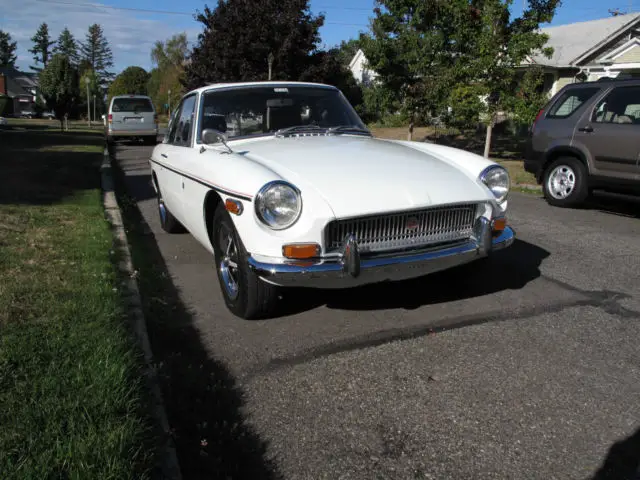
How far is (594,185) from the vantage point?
771cm

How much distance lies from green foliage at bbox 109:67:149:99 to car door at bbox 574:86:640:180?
66.3 meters

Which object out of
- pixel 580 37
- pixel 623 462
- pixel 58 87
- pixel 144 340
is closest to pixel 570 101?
pixel 623 462

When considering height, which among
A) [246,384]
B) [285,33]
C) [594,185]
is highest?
[285,33]

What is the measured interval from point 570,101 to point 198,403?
25.0 feet

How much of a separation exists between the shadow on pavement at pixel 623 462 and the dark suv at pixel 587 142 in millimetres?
5672

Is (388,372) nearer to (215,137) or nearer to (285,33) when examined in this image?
(215,137)

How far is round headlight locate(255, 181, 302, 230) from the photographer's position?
3.28 m

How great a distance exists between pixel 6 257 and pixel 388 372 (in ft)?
10.8

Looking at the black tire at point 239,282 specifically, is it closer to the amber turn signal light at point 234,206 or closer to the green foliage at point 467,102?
the amber turn signal light at point 234,206

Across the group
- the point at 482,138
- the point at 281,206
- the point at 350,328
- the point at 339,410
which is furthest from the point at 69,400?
the point at 482,138

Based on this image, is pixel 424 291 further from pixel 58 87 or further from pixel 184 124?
pixel 58 87

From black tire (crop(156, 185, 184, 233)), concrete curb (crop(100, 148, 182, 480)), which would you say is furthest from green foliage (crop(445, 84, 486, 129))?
concrete curb (crop(100, 148, 182, 480))

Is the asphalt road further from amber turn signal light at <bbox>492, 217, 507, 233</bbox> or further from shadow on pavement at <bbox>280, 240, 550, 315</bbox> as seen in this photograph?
amber turn signal light at <bbox>492, 217, 507, 233</bbox>

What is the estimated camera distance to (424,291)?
14.1ft
